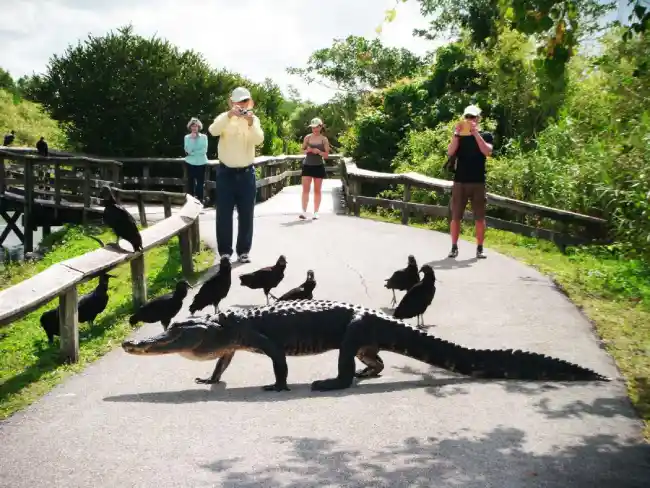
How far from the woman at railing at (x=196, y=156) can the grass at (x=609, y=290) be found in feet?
19.8

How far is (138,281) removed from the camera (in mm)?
8359

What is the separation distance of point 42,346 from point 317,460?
4628 mm

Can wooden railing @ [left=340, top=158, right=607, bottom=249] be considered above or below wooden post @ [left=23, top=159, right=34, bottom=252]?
above

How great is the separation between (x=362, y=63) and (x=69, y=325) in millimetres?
40568

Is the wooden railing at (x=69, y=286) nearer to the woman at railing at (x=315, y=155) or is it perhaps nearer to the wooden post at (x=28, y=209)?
the woman at railing at (x=315, y=155)

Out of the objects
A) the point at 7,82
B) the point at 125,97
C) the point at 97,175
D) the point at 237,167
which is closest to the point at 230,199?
the point at 237,167

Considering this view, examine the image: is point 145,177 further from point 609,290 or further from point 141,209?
point 609,290

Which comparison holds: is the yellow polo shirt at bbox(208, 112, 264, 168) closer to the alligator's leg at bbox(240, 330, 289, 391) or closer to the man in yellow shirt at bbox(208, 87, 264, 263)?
the man in yellow shirt at bbox(208, 87, 264, 263)

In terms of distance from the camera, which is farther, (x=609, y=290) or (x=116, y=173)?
(x=116, y=173)

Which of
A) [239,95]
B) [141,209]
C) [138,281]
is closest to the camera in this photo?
[138,281]

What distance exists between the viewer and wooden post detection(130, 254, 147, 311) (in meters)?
8.31

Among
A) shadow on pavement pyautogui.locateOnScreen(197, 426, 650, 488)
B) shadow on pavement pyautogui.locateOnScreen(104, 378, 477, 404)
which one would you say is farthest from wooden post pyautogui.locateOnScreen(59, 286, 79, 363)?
shadow on pavement pyautogui.locateOnScreen(197, 426, 650, 488)

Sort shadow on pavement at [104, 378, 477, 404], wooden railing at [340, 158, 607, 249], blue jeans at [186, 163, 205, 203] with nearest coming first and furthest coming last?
shadow on pavement at [104, 378, 477, 404]
wooden railing at [340, 158, 607, 249]
blue jeans at [186, 163, 205, 203]

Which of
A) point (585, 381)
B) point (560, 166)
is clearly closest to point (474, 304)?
point (585, 381)
